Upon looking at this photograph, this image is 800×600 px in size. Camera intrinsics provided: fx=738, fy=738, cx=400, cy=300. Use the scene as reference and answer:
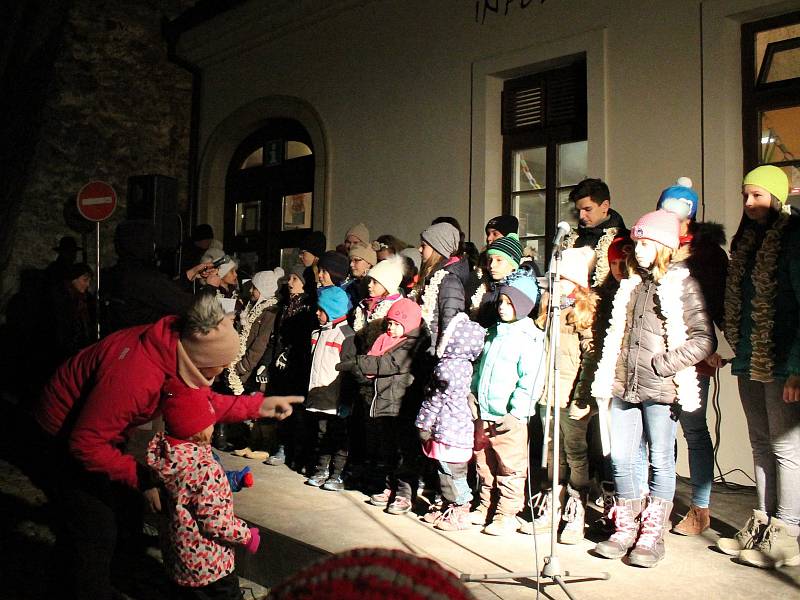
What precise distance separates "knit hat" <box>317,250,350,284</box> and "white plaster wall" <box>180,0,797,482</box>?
1.95m

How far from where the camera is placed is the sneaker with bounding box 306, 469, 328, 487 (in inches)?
238

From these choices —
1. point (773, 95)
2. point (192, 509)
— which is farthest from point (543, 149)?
point (192, 509)

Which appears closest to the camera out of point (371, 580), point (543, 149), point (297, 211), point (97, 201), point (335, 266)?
point (371, 580)

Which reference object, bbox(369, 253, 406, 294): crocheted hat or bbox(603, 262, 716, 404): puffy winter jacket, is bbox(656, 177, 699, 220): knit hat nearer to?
bbox(603, 262, 716, 404): puffy winter jacket

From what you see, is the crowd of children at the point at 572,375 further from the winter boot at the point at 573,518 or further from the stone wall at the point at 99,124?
the stone wall at the point at 99,124

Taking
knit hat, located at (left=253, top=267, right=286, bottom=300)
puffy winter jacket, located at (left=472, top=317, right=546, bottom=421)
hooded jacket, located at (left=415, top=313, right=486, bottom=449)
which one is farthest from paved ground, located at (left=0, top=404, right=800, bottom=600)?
knit hat, located at (left=253, top=267, right=286, bottom=300)

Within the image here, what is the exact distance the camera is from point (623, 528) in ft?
13.8

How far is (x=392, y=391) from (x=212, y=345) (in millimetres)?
2512

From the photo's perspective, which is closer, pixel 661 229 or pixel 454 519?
pixel 661 229

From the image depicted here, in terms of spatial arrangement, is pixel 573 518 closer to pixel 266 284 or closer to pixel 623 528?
pixel 623 528

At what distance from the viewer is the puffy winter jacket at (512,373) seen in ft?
15.2

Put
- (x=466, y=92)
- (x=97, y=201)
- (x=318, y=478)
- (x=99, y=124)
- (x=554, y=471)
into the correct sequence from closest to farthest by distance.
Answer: (x=554, y=471) → (x=318, y=478) → (x=466, y=92) → (x=97, y=201) → (x=99, y=124)

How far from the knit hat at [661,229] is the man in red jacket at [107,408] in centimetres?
237

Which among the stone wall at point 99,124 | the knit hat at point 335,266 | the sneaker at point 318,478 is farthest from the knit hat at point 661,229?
the stone wall at point 99,124
